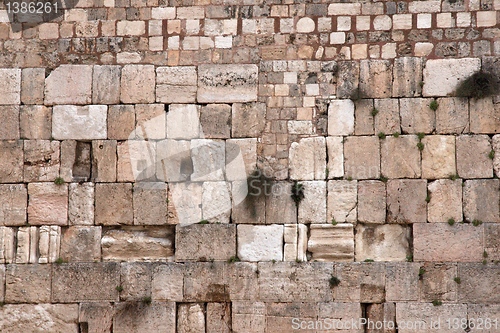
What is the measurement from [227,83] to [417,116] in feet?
6.62

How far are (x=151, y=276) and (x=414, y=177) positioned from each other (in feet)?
9.55

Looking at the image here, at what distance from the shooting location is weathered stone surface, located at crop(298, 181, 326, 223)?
23.7 ft

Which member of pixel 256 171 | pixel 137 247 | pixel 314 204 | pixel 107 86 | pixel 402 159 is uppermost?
pixel 107 86

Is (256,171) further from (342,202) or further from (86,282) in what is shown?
(86,282)

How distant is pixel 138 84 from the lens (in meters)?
7.50

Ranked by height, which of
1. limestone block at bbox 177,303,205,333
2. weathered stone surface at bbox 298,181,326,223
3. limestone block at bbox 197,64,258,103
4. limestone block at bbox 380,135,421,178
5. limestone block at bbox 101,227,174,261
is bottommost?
limestone block at bbox 177,303,205,333

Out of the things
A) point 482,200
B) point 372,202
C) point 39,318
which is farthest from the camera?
point 39,318

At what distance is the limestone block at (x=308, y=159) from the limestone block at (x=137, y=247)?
1.49 metres

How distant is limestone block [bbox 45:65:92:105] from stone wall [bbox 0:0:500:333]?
2 centimetres

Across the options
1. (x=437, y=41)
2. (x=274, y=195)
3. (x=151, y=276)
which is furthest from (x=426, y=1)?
(x=151, y=276)

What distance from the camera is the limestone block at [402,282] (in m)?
7.07

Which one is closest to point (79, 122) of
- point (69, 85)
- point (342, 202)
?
point (69, 85)

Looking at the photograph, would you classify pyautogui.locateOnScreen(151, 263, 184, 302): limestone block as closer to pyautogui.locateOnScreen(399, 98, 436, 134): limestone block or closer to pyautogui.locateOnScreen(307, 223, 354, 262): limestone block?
pyautogui.locateOnScreen(307, 223, 354, 262): limestone block

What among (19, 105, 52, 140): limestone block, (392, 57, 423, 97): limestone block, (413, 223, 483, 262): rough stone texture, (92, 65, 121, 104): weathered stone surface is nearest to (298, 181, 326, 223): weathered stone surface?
(413, 223, 483, 262): rough stone texture
